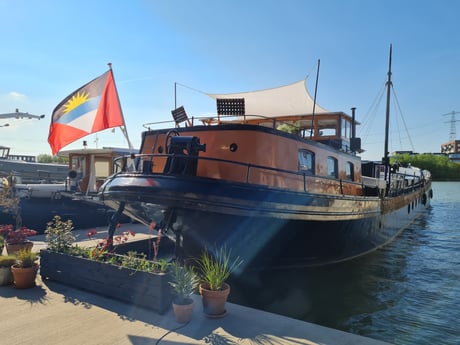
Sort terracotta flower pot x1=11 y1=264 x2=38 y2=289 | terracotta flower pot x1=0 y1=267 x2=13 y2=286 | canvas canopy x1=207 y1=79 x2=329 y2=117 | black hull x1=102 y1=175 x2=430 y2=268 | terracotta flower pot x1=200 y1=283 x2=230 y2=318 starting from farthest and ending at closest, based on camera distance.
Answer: canvas canopy x1=207 y1=79 x2=329 y2=117 < black hull x1=102 y1=175 x2=430 y2=268 < terracotta flower pot x1=0 y1=267 x2=13 y2=286 < terracotta flower pot x1=11 y1=264 x2=38 y2=289 < terracotta flower pot x1=200 y1=283 x2=230 y2=318

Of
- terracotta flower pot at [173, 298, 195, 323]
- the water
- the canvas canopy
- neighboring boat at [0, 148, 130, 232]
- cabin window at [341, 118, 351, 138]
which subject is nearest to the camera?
terracotta flower pot at [173, 298, 195, 323]

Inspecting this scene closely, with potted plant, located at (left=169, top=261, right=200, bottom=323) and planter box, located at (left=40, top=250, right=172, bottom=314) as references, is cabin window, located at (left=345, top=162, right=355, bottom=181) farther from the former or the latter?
planter box, located at (left=40, top=250, right=172, bottom=314)

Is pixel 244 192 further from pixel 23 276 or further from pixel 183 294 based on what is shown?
pixel 23 276

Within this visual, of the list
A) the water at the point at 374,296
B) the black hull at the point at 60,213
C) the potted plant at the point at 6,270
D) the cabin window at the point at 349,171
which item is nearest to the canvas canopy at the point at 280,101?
the cabin window at the point at 349,171

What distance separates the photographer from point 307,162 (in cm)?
803

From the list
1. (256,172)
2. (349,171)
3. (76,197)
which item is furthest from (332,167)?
(76,197)

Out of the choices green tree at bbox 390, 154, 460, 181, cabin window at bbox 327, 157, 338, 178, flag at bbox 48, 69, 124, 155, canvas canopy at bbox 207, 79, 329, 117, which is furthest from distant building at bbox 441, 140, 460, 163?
flag at bbox 48, 69, 124, 155

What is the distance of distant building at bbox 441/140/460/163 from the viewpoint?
140m

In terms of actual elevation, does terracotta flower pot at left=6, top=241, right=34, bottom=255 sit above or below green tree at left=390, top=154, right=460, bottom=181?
below

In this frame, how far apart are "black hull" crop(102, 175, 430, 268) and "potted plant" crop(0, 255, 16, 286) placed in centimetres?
200

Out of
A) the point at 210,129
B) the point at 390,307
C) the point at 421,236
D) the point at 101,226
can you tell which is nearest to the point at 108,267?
the point at 210,129

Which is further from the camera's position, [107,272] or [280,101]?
[280,101]

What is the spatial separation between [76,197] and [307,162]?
11587 mm

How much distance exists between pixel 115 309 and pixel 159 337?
116 centimetres
